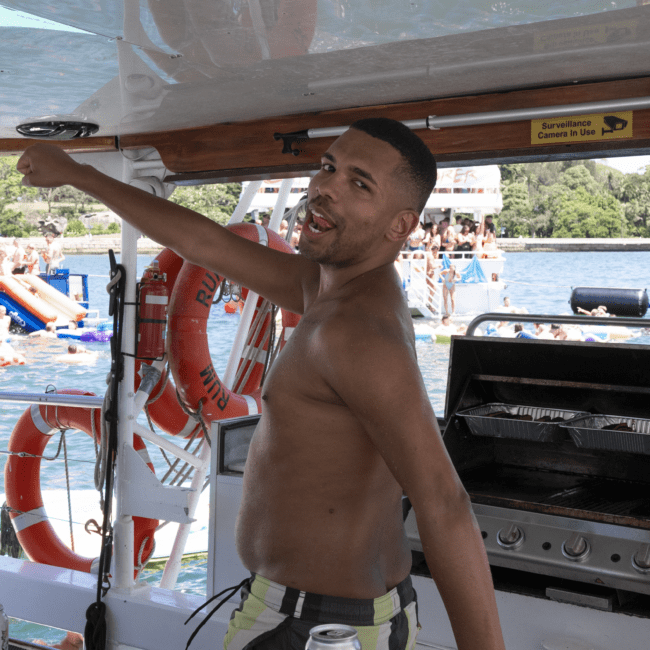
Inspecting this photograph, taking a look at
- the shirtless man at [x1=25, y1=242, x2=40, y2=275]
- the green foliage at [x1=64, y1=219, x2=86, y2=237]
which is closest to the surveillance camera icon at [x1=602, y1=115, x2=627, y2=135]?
the shirtless man at [x1=25, y1=242, x2=40, y2=275]

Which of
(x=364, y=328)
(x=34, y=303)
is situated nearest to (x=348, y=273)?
(x=364, y=328)

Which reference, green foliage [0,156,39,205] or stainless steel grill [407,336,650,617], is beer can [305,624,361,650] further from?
green foliage [0,156,39,205]

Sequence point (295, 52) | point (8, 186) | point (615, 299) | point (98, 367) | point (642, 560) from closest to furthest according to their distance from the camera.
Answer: point (295, 52) → point (642, 560) → point (615, 299) → point (98, 367) → point (8, 186)

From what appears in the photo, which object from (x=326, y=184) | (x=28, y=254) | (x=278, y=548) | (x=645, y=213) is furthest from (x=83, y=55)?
(x=645, y=213)

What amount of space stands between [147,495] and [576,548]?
5.35ft

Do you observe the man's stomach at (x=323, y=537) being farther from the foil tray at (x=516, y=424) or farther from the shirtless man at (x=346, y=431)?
the foil tray at (x=516, y=424)

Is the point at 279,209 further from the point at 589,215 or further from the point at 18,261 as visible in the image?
the point at 589,215

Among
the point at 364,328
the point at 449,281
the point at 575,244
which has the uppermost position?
the point at 575,244

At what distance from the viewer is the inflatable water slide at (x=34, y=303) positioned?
66.6 ft

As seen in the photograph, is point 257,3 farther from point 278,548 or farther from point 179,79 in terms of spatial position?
point 278,548

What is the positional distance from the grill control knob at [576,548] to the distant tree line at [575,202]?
3762cm

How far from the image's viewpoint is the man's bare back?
3.76ft

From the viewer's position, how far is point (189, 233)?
5.01 ft

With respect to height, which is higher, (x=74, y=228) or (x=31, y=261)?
(x=74, y=228)
